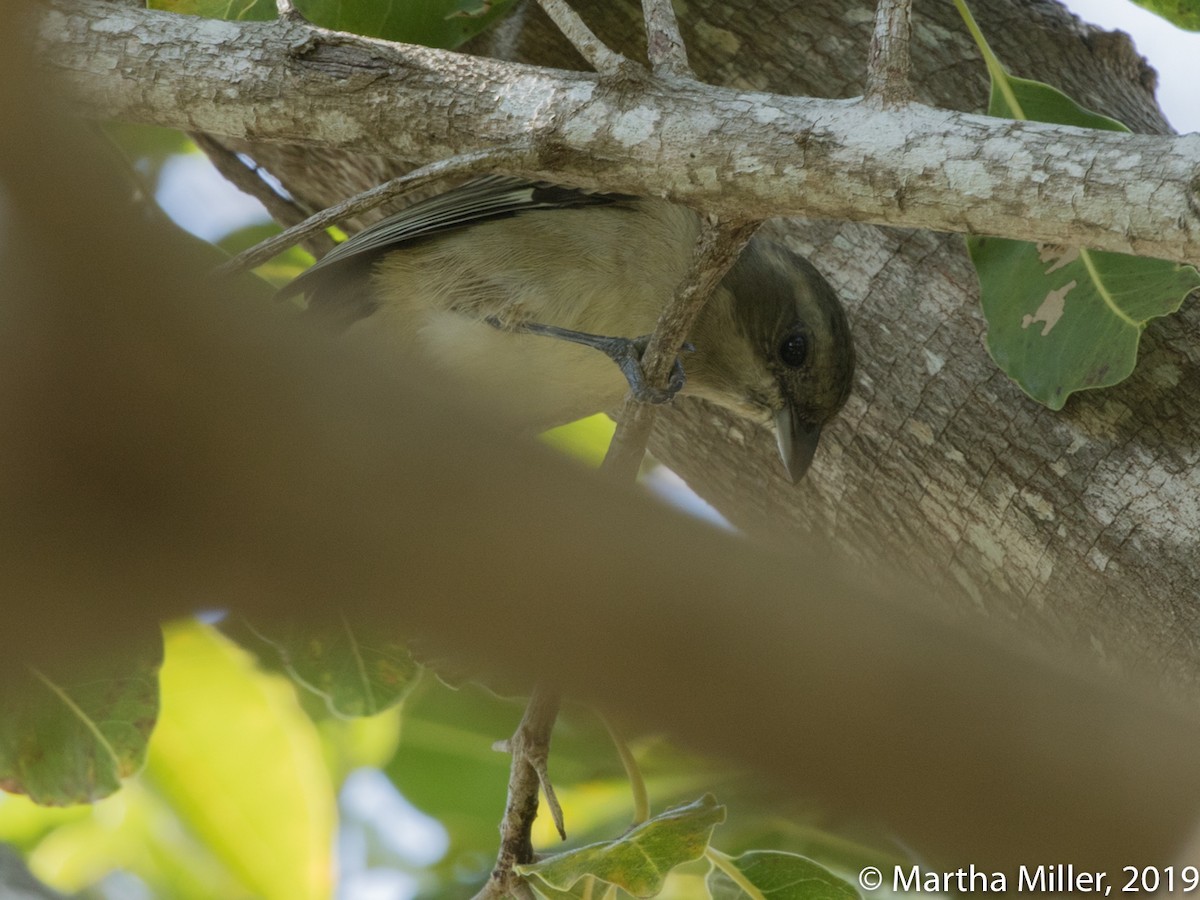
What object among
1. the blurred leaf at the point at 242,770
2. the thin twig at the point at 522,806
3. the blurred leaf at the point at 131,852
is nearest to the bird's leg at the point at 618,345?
the thin twig at the point at 522,806

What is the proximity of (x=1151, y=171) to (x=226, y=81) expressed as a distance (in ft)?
4.87

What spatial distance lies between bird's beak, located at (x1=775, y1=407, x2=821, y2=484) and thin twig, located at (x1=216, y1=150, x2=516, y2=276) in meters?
1.33

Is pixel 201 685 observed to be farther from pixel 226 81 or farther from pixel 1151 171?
pixel 1151 171

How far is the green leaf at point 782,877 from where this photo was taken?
7.33 feet

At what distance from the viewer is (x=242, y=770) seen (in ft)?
10.4

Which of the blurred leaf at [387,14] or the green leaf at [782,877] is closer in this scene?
the green leaf at [782,877]

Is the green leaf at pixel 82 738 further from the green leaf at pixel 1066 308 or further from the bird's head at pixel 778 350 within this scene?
the green leaf at pixel 1066 308

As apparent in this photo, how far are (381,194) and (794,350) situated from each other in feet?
5.35

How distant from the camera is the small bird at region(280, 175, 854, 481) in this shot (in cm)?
312

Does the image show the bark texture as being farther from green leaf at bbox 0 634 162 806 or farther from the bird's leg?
green leaf at bbox 0 634 162 806

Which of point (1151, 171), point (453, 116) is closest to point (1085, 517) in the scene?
point (1151, 171)

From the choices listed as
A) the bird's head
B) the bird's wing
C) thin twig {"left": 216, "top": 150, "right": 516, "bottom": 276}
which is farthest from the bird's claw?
thin twig {"left": 216, "top": 150, "right": 516, "bottom": 276}

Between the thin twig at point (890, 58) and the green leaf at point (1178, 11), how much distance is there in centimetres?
127

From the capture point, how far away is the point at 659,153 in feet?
6.12
